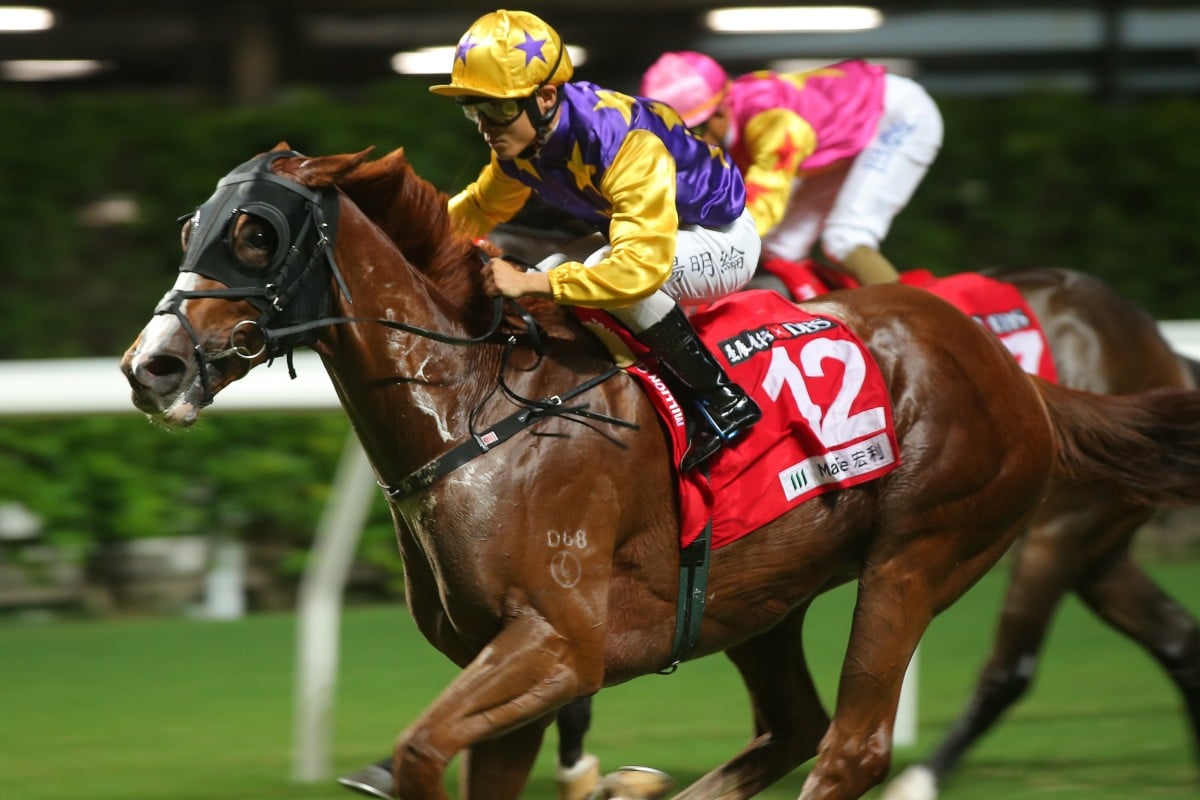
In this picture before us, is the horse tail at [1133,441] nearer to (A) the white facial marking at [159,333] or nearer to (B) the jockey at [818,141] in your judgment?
(B) the jockey at [818,141]

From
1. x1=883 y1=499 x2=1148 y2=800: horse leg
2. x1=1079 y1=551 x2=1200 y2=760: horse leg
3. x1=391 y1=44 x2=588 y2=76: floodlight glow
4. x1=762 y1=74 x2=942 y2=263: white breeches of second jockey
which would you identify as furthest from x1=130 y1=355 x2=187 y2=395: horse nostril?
x1=391 y1=44 x2=588 y2=76: floodlight glow

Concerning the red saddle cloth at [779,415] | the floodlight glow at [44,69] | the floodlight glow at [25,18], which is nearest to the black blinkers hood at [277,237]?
the red saddle cloth at [779,415]

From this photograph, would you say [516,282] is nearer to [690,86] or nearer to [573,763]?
[573,763]

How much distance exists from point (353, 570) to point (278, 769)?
2.53 meters

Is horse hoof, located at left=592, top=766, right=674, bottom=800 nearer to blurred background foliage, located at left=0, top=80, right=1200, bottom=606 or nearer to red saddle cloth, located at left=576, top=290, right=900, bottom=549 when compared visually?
red saddle cloth, located at left=576, top=290, right=900, bottom=549

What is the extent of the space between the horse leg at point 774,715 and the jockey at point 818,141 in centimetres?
115

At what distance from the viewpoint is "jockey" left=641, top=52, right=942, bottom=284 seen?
15.0 feet

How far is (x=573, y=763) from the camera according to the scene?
3.97 m

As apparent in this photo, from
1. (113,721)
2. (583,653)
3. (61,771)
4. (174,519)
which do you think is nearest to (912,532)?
(583,653)

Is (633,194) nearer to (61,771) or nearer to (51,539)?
(61,771)

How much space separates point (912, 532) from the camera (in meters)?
3.53

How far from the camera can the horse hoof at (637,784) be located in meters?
3.75

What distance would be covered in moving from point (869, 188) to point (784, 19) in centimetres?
441

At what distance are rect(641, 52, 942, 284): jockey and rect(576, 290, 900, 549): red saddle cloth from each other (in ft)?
3.30
